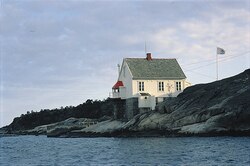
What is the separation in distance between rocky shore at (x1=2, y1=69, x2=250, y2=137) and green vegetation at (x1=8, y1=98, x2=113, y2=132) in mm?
33565

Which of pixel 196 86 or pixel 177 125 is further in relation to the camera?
pixel 196 86

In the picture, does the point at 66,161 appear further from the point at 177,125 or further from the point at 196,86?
the point at 196,86

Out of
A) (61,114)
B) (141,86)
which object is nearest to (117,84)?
(141,86)

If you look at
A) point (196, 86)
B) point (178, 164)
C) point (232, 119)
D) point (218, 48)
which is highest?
point (218, 48)

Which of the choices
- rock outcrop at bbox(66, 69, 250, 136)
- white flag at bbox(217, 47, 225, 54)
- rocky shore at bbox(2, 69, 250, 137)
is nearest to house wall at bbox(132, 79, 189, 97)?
rocky shore at bbox(2, 69, 250, 137)

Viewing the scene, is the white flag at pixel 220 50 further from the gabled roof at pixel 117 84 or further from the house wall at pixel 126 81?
the gabled roof at pixel 117 84

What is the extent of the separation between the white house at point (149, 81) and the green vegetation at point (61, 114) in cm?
2870

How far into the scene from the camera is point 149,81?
245 feet

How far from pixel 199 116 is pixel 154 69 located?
65.3 feet

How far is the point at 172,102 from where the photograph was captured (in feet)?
214

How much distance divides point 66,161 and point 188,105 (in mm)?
27254

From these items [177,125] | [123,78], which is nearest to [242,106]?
[177,125]

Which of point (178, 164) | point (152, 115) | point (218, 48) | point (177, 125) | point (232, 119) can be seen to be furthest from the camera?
point (218, 48)

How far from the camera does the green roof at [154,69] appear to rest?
74.6 meters
